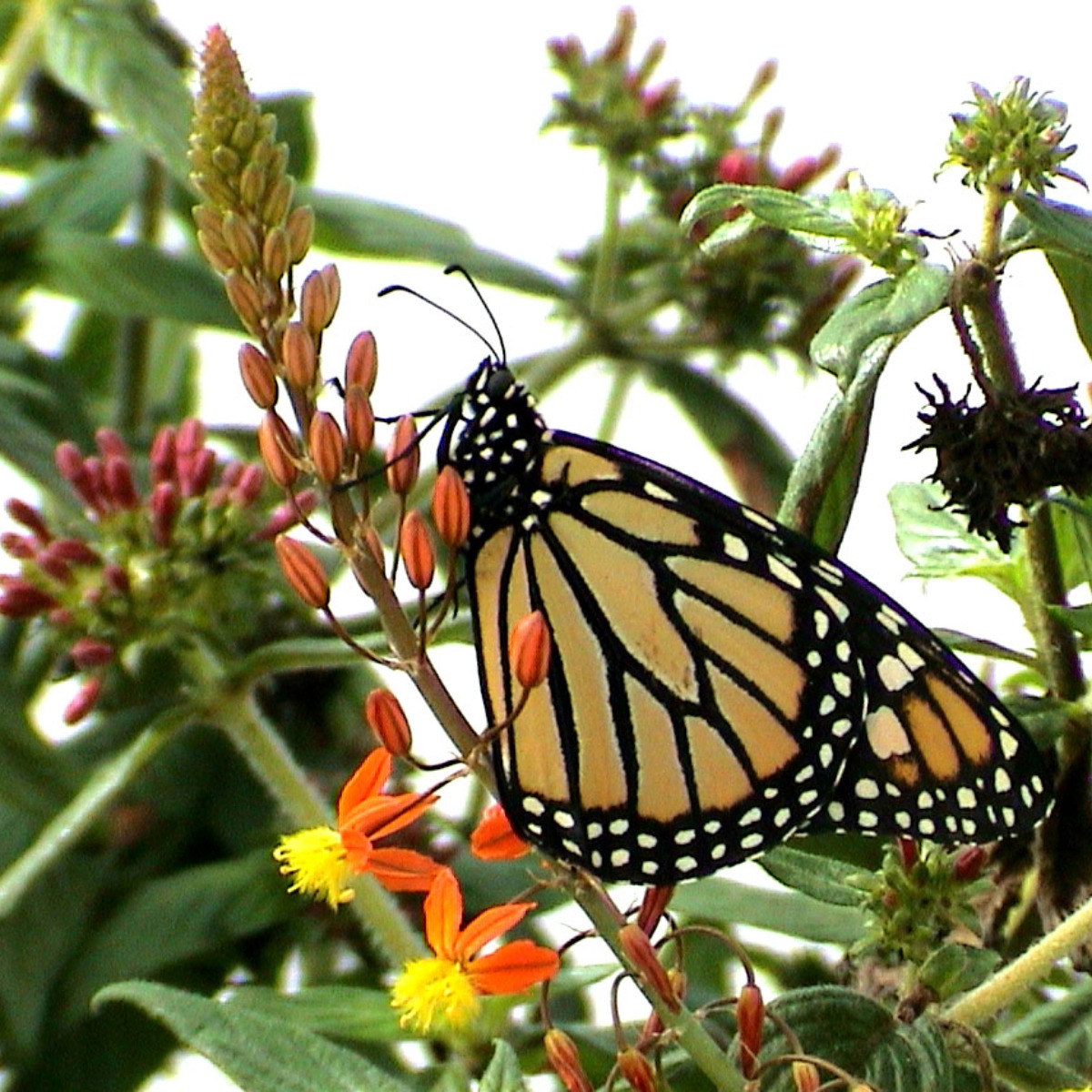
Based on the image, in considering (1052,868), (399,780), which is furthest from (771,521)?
(399,780)

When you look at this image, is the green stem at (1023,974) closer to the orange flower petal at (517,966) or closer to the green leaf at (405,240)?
the orange flower petal at (517,966)

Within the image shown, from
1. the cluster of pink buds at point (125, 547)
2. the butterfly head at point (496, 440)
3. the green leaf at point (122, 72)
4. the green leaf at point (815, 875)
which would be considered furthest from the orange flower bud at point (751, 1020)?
the green leaf at point (122, 72)

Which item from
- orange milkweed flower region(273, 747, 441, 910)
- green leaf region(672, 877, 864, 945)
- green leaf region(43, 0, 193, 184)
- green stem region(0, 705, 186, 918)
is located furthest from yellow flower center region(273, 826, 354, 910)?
green leaf region(43, 0, 193, 184)

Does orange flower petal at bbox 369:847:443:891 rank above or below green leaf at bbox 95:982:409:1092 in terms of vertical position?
above

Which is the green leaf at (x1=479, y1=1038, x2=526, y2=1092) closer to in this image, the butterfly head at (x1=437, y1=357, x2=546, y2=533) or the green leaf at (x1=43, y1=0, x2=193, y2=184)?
the butterfly head at (x1=437, y1=357, x2=546, y2=533)

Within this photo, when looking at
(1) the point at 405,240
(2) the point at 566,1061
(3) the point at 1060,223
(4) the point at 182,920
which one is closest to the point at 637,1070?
(2) the point at 566,1061

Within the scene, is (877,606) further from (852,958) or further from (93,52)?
(93,52)

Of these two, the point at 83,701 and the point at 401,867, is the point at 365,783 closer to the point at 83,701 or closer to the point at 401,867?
the point at 401,867

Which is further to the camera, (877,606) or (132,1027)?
(132,1027)
